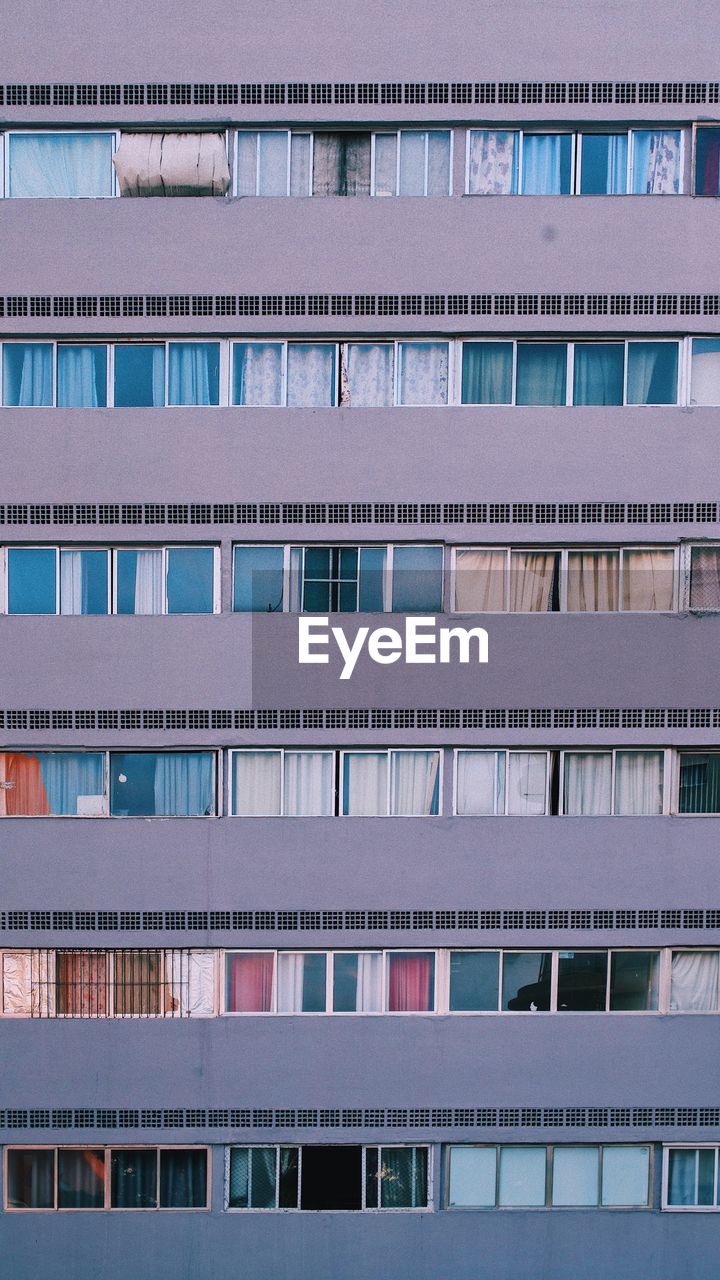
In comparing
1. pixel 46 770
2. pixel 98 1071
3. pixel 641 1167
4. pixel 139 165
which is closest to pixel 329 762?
pixel 46 770

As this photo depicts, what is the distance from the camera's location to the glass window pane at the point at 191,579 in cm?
1170

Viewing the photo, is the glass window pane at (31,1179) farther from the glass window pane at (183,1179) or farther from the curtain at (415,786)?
the curtain at (415,786)

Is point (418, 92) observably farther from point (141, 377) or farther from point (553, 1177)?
point (553, 1177)

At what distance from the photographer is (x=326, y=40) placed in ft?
37.3

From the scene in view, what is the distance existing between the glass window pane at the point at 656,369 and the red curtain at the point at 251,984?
8.82 metres

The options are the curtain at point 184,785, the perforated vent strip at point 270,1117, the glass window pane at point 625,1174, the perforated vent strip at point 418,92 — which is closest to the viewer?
the perforated vent strip at point 418,92

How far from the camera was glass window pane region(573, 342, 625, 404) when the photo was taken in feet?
38.7

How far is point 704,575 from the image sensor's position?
38.4ft

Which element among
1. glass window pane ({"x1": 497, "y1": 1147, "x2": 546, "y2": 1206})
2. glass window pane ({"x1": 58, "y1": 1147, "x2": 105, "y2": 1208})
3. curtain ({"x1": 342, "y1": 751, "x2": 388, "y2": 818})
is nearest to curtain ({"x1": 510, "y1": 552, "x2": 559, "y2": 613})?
curtain ({"x1": 342, "y1": 751, "x2": 388, "y2": 818})

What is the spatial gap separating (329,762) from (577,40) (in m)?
9.62

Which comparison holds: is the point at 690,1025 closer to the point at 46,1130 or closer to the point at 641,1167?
the point at 641,1167

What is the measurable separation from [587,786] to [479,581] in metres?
3.00

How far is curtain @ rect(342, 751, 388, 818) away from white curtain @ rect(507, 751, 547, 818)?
1634 mm

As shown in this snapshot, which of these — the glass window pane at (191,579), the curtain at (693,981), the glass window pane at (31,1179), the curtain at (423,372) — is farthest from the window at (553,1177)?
the curtain at (423,372)
